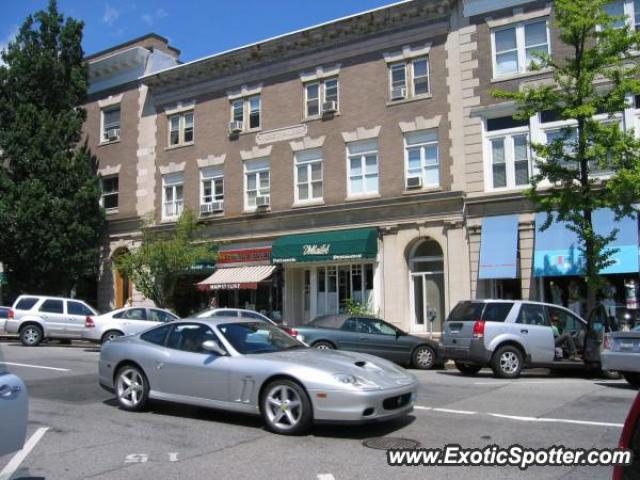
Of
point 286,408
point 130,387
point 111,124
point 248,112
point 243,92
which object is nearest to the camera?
point 286,408

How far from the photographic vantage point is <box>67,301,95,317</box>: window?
22172 mm

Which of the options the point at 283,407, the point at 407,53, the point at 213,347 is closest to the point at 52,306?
the point at 407,53

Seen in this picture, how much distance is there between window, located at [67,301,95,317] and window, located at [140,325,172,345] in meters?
14.0

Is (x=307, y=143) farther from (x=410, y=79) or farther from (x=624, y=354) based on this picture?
(x=624, y=354)

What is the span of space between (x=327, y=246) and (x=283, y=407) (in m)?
16.5

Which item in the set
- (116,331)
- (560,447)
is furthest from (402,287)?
(560,447)

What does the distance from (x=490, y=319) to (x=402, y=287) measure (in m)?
9.02

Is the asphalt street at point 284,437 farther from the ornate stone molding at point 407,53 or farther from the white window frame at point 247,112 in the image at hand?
the white window frame at point 247,112

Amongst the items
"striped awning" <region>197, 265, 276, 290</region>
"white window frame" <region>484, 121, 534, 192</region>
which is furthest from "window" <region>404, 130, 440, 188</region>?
"striped awning" <region>197, 265, 276, 290</region>

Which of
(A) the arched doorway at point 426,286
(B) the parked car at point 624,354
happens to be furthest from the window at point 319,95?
(B) the parked car at point 624,354

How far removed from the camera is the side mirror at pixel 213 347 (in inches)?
317

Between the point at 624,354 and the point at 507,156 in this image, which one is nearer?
the point at 624,354

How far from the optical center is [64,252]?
29.0m

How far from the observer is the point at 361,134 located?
24281 mm
